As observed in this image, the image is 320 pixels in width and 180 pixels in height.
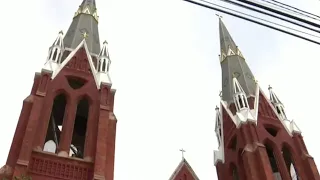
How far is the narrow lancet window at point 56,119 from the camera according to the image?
70.2 feet

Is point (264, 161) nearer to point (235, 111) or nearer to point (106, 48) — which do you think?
point (235, 111)

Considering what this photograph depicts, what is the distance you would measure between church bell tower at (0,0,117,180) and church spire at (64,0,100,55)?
0.19 feet

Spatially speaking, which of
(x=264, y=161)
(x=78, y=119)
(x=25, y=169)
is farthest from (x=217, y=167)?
(x=25, y=169)

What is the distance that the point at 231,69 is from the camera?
98.9ft

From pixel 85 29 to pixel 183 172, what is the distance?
11.0 m

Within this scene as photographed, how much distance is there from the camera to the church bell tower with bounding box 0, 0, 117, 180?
17.7 m

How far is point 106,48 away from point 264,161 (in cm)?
1070

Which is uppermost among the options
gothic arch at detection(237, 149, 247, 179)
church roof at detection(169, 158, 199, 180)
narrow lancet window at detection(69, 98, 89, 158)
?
narrow lancet window at detection(69, 98, 89, 158)

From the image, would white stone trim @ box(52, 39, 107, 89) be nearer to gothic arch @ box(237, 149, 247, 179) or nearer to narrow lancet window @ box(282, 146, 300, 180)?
gothic arch @ box(237, 149, 247, 179)

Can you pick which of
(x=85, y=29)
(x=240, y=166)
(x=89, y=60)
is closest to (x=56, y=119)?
(x=89, y=60)

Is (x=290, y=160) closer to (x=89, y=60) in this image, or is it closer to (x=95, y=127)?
(x=95, y=127)

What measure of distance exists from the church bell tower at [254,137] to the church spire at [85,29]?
27.1 ft

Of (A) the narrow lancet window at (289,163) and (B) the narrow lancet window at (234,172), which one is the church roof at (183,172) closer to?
(B) the narrow lancet window at (234,172)

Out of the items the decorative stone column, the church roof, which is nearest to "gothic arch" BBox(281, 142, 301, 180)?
the church roof
